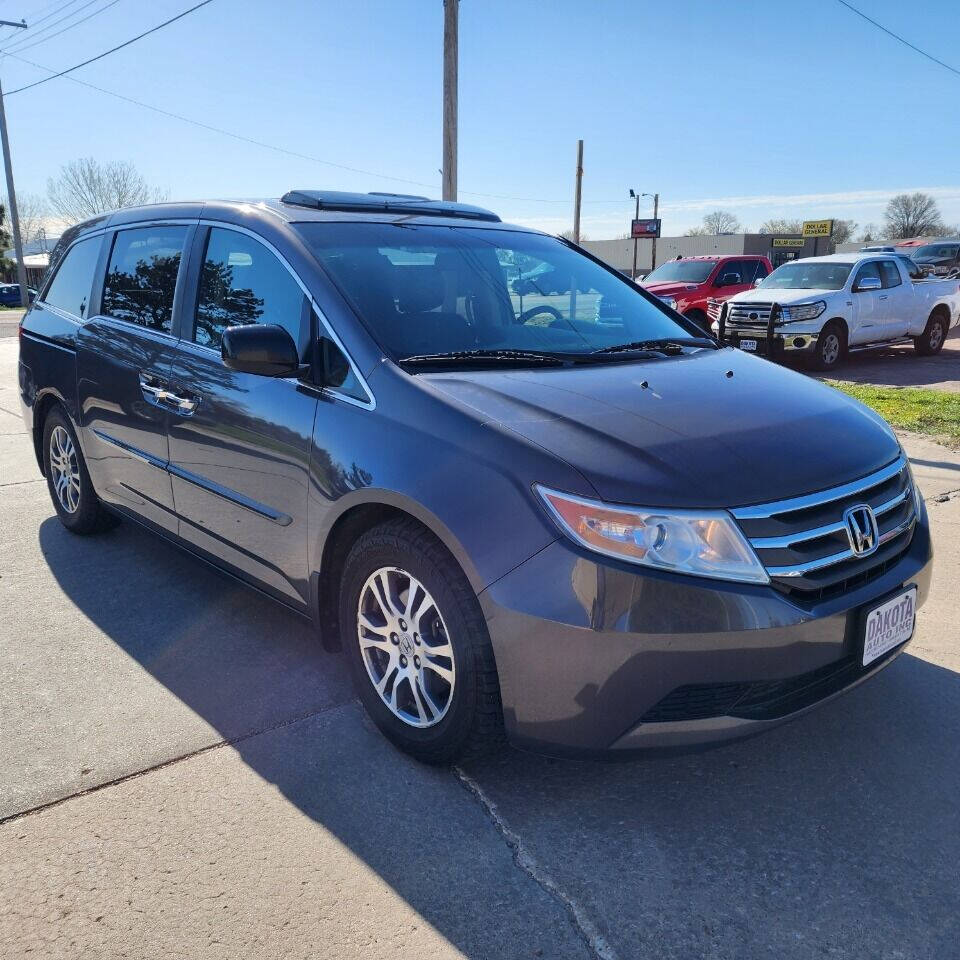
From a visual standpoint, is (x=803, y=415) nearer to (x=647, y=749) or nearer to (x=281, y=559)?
(x=647, y=749)

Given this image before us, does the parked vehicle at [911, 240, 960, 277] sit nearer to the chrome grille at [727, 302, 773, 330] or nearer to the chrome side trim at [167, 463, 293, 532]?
the chrome grille at [727, 302, 773, 330]

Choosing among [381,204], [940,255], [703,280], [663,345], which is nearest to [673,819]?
[663,345]

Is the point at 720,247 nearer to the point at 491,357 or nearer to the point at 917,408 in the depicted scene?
the point at 917,408

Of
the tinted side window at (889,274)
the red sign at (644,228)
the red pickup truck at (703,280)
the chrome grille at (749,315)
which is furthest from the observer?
the red sign at (644,228)

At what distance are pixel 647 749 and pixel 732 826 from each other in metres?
0.44

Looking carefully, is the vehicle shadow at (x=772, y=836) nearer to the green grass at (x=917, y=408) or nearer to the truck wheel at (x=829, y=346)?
the green grass at (x=917, y=408)

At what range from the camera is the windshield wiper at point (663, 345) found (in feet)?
11.2

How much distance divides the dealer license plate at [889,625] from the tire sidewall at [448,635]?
44.9 inches

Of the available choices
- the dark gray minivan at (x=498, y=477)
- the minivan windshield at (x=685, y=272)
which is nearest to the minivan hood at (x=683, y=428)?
the dark gray minivan at (x=498, y=477)

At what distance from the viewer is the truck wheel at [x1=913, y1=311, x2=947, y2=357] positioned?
48.2 feet

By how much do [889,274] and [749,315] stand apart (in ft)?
9.79

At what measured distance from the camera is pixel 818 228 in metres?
57.6

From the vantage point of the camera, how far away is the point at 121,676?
3.41 meters

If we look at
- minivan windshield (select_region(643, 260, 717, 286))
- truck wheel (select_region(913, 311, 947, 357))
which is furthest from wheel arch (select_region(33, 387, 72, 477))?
truck wheel (select_region(913, 311, 947, 357))
